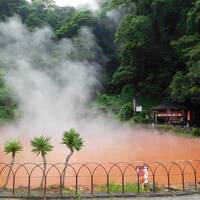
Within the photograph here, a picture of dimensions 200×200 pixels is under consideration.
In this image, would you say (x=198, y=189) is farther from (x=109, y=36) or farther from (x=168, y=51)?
(x=109, y=36)

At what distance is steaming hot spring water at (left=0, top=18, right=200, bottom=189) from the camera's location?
59.2ft

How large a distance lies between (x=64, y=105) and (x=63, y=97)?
1.94 metres

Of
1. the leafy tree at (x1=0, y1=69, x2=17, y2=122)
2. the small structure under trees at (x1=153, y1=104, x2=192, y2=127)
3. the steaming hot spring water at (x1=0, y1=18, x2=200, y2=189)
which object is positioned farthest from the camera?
the leafy tree at (x1=0, y1=69, x2=17, y2=122)

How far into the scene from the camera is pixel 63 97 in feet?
124

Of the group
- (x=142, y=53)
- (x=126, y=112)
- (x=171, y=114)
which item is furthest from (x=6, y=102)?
(x=171, y=114)

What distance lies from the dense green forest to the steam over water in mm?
1205

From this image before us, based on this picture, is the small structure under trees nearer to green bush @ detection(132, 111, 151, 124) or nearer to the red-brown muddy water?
green bush @ detection(132, 111, 151, 124)

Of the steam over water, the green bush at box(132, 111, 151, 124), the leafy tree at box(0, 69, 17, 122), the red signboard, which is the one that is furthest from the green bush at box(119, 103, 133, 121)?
the leafy tree at box(0, 69, 17, 122)

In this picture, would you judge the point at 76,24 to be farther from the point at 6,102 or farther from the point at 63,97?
the point at 6,102

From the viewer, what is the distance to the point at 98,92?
40406 millimetres

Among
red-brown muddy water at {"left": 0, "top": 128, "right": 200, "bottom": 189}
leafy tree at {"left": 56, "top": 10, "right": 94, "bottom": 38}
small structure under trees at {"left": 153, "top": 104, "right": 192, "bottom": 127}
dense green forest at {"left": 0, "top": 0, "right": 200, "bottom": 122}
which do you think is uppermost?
leafy tree at {"left": 56, "top": 10, "right": 94, "bottom": 38}

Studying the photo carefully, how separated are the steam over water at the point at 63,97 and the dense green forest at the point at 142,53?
1.21 metres

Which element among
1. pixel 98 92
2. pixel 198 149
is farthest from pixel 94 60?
pixel 198 149

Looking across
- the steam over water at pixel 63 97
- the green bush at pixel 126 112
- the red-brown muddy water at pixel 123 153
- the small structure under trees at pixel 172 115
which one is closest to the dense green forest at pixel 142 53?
the green bush at pixel 126 112
